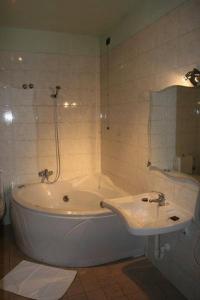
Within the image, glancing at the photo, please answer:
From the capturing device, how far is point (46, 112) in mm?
3590

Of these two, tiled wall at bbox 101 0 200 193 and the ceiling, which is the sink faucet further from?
the ceiling

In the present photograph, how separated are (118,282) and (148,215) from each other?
2.38 ft

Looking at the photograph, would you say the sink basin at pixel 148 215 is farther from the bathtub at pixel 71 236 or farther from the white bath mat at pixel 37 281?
the white bath mat at pixel 37 281

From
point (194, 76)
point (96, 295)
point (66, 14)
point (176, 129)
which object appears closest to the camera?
point (194, 76)

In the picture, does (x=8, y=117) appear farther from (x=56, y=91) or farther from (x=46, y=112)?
(x=56, y=91)

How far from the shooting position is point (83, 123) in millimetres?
3807

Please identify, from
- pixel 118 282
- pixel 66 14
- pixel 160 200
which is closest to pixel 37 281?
pixel 118 282

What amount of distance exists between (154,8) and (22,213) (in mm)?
2522

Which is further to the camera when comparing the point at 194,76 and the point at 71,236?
the point at 71,236

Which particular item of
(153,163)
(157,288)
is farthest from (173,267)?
(153,163)

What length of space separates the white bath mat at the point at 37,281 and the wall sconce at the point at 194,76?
6.87ft

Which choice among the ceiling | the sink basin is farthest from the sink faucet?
the ceiling

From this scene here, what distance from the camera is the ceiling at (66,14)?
2645 mm

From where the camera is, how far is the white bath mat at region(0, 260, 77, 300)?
7.39 feet
